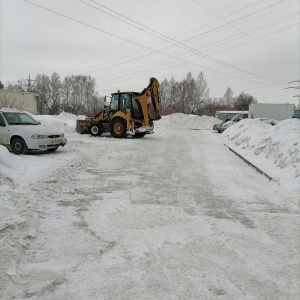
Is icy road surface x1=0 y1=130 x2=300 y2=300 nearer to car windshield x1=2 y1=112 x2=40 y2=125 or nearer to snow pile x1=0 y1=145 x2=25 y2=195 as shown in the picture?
snow pile x1=0 y1=145 x2=25 y2=195

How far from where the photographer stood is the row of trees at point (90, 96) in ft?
277

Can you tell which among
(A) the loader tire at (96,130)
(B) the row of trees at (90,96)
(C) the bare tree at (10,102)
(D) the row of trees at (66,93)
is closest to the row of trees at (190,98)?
(B) the row of trees at (90,96)

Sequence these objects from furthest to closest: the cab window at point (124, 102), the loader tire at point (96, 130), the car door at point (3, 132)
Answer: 1. the loader tire at point (96, 130)
2. the cab window at point (124, 102)
3. the car door at point (3, 132)

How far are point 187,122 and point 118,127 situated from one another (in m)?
27.2

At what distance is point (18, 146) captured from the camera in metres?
11.7

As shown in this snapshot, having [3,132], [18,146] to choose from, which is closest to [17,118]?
[3,132]

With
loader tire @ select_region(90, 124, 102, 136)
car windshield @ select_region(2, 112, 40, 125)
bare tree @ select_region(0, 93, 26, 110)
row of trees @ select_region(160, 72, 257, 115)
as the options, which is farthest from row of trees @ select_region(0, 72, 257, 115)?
car windshield @ select_region(2, 112, 40, 125)

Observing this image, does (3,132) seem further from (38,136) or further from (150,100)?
(150,100)

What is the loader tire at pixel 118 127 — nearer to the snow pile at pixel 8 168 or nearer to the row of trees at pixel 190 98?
the snow pile at pixel 8 168

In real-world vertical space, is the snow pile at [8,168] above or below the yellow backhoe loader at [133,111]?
below

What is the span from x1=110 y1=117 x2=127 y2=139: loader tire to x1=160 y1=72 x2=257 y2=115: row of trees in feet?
188

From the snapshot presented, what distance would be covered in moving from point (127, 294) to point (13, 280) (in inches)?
49.1

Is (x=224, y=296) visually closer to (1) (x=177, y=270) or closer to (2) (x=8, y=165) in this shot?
(1) (x=177, y=270)

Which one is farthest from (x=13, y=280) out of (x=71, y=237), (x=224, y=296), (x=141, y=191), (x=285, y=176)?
(x=285, y=176)
